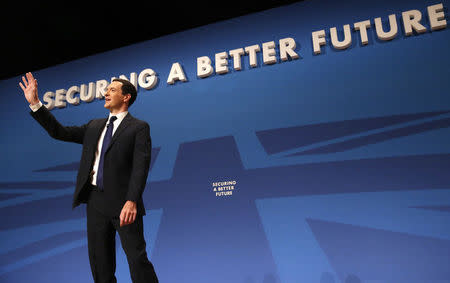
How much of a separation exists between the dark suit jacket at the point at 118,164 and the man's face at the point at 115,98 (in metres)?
0.12

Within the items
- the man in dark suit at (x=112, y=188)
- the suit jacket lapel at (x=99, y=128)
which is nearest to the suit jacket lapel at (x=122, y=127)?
the man in dark suit at (x=112, y=188)

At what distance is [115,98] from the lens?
6.18ft

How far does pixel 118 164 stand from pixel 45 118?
1.38 feet

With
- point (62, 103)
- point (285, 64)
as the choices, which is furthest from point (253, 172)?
point (62, 103)

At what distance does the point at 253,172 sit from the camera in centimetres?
280

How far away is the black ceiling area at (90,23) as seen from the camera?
3.29 m

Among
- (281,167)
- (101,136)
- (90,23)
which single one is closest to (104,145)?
(101,136)

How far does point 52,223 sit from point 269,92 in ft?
7.71

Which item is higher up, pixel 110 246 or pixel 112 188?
pixel 112 188

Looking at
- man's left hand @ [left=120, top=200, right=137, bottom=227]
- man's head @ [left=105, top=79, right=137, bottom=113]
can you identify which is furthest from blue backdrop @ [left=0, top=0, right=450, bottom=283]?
man's left hand @ [left=120, top=200, right=137, bottom=227]

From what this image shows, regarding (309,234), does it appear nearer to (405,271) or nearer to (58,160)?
(405,271)

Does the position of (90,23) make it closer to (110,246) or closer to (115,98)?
(115,98)

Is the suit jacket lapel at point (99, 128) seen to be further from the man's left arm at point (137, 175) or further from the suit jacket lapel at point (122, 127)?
the man's left arm at point (137, 175)

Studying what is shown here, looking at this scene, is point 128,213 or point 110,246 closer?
point 128,213
